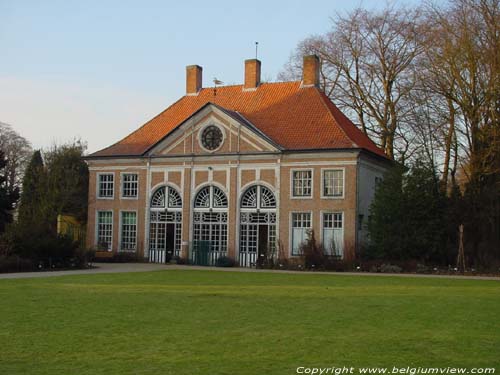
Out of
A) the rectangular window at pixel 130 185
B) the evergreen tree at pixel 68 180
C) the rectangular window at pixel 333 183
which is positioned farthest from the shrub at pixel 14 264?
the rectangular window at pixel 333 183

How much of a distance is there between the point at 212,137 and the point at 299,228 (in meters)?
6.59

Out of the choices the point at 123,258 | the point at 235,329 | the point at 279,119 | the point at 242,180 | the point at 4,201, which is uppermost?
the point at 279,119

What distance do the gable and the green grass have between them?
16511 millimetres

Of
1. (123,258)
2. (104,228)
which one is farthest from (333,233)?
(104,228)

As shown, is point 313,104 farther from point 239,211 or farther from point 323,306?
point 323,306

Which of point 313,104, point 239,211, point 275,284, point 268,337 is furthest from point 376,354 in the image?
point 313,104

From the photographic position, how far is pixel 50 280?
21.0 metres

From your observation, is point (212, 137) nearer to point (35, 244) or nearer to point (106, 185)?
point (106, 185)

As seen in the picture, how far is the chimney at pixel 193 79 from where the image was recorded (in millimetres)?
40812

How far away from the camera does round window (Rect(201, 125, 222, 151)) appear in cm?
3522

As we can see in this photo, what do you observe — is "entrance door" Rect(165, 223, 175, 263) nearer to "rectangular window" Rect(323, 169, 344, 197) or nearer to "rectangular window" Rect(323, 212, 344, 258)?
"rectangular window" Rect(323, 212, 344, 258)

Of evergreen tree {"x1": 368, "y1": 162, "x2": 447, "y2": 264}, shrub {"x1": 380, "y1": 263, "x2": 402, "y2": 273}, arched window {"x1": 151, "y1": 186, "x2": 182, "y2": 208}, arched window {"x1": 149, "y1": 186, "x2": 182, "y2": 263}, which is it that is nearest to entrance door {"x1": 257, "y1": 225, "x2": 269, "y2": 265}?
arched window {"x1": 149, "y1": 186, "x2": 182, "y2": 263}

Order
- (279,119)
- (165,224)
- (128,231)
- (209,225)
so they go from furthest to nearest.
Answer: (128,231) < (165,224) < (279,119) < (209,225)

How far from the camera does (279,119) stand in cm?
3578
